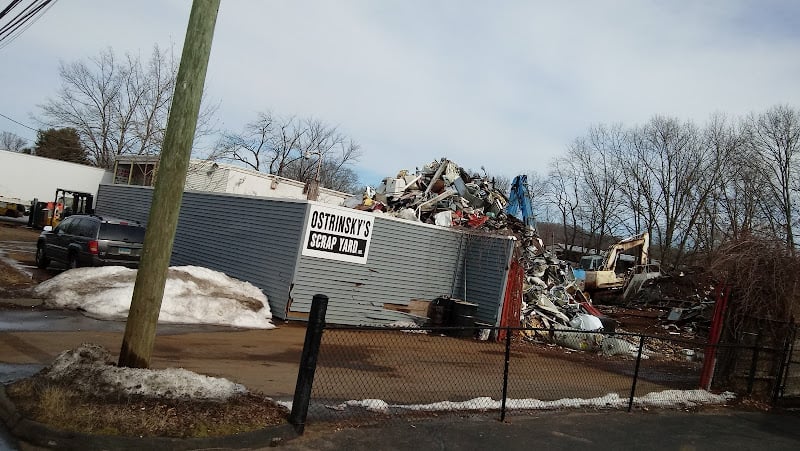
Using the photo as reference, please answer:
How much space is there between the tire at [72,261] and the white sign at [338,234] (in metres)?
5.98

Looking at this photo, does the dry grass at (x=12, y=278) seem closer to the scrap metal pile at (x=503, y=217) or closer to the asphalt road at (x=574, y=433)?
the scrap metal pile at (x=503, y=217)

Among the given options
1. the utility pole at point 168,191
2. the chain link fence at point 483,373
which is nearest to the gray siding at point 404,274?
the chain link fence at point 483,373

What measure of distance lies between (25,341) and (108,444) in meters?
5.15

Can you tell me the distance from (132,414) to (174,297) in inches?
325

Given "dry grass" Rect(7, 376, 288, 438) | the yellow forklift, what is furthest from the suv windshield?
the yellow forklift

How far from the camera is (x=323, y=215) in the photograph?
14.8 m

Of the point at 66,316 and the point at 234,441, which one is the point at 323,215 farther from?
the point at 234,441

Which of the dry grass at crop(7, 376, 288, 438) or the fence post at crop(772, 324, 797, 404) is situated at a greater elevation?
the fence post at crop(772, 324, 797, 404)

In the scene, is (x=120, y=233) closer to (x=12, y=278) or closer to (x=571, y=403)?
(x=12, y=278)

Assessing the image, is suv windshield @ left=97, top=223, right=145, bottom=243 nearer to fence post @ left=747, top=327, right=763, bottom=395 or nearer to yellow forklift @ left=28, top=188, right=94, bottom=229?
fence post @ left=747, top=327, right=763, bottom=395

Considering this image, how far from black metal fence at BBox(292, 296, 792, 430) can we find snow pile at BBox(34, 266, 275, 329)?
2334 millimetres

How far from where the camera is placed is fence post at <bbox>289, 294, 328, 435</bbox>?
568 cm

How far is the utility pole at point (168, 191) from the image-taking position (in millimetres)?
6008

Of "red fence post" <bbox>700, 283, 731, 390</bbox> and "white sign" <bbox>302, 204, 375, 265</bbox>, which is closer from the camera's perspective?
"red fence post" <bbox>700, 283, 731, 390</bbox>
